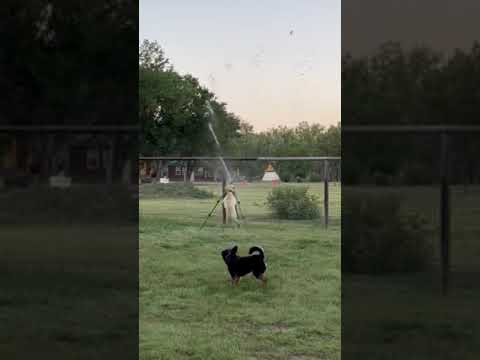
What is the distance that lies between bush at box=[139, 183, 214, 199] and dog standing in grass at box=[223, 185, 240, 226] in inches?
9.5

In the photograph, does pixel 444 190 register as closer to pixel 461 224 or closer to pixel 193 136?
pixel 461 224

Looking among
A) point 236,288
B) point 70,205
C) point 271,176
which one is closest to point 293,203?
point 271,176

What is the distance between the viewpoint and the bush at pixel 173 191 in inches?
265

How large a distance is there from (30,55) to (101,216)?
20.2 inches

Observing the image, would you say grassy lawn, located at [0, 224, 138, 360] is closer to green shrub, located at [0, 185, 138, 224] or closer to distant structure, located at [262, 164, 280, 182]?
green shrub, located at [0, 185, 138, 224]

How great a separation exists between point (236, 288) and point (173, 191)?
262 centimetres

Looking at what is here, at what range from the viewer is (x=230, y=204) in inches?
259

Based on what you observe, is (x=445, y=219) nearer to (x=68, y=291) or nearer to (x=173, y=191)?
(x=68, y=291)

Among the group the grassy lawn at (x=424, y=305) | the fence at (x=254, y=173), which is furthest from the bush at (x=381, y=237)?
the fence at (x=254, y=173)

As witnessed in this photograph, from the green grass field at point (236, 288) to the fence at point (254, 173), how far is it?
2.2 inches

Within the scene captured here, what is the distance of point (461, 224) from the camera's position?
1630 millimetres

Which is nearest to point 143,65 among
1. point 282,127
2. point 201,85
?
point 201,85

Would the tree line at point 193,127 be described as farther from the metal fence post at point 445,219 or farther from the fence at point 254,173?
the metal fence post at point 445,219

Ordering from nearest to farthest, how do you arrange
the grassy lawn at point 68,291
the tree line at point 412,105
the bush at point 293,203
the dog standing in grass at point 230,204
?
the tree line at point 412,105, the grassy lawn at point 68,291, the dog standing in grass at point 230,204, the bush at point 293,203
